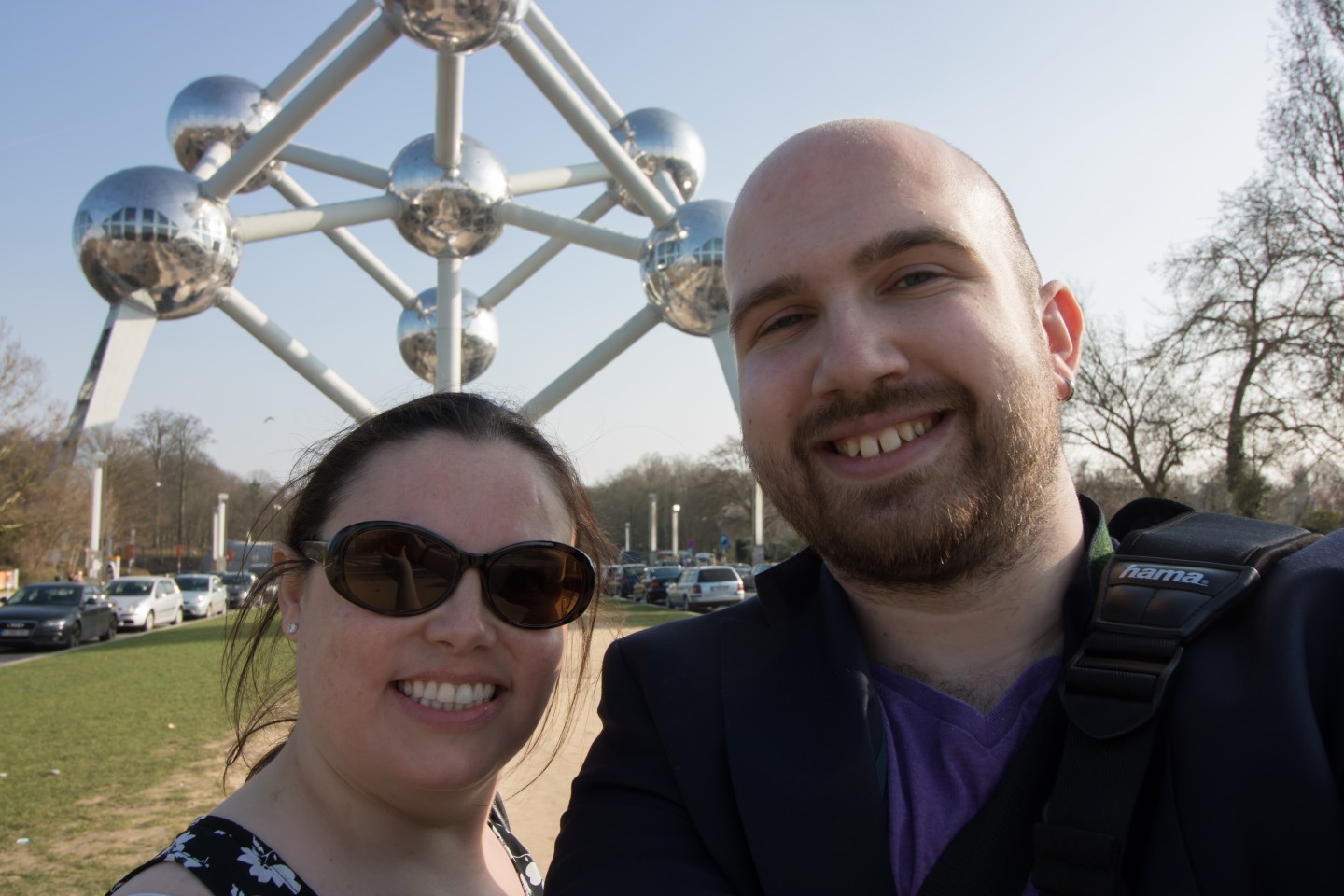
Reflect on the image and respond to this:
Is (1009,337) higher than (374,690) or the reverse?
higher

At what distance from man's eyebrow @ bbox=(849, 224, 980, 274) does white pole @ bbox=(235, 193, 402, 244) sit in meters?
8.19

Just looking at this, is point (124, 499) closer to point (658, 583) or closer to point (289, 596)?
point (658, 583)

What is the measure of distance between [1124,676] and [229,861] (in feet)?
4.61

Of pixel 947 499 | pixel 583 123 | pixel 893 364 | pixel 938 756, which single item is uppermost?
pixel 583 123

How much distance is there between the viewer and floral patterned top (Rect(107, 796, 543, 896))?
160cm

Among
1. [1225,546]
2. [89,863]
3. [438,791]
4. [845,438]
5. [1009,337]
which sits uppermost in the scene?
[1009,337]

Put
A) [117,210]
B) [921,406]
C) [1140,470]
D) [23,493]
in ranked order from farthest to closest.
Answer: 1. [23,493]
2. [1140,470]
3. [117,210]
4. [921,406]

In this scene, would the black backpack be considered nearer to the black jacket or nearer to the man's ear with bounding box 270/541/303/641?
the black jacket

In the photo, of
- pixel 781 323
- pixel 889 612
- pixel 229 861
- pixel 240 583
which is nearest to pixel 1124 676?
pixel 889 612

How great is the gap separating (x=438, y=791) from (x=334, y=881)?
235 mm

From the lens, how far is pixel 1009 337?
67.6 inches

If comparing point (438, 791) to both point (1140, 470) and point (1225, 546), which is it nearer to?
point (1225, 546)

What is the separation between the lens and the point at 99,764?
8312 mm

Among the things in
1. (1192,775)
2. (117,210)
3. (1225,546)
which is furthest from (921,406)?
(117,210)
